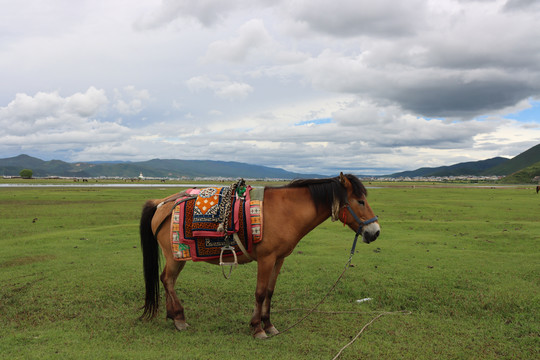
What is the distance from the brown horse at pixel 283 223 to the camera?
538cm

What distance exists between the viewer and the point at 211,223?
545 centimetres

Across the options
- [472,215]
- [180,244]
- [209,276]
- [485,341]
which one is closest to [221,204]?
[180,244]

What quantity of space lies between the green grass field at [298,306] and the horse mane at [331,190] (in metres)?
2.22

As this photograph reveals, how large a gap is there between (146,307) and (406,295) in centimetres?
530

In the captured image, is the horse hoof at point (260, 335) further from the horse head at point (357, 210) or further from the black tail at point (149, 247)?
the horse head at point (357, 210)

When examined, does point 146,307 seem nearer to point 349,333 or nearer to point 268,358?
point 268,358

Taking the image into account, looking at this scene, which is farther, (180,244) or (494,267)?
(494,267)

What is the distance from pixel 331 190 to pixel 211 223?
6.95 feet

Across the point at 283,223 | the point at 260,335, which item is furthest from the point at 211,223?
the point at 260,335

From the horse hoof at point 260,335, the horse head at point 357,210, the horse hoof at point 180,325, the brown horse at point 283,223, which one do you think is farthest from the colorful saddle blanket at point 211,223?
the horse head at point 357,210

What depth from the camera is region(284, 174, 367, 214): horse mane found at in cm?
557

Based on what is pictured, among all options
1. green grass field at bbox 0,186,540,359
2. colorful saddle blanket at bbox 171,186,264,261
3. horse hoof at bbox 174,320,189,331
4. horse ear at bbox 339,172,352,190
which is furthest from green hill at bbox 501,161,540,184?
horse hoof at bbox 174,320,189,331

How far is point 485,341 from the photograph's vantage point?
516 cm

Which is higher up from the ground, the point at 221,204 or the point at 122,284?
the point at 221,204
